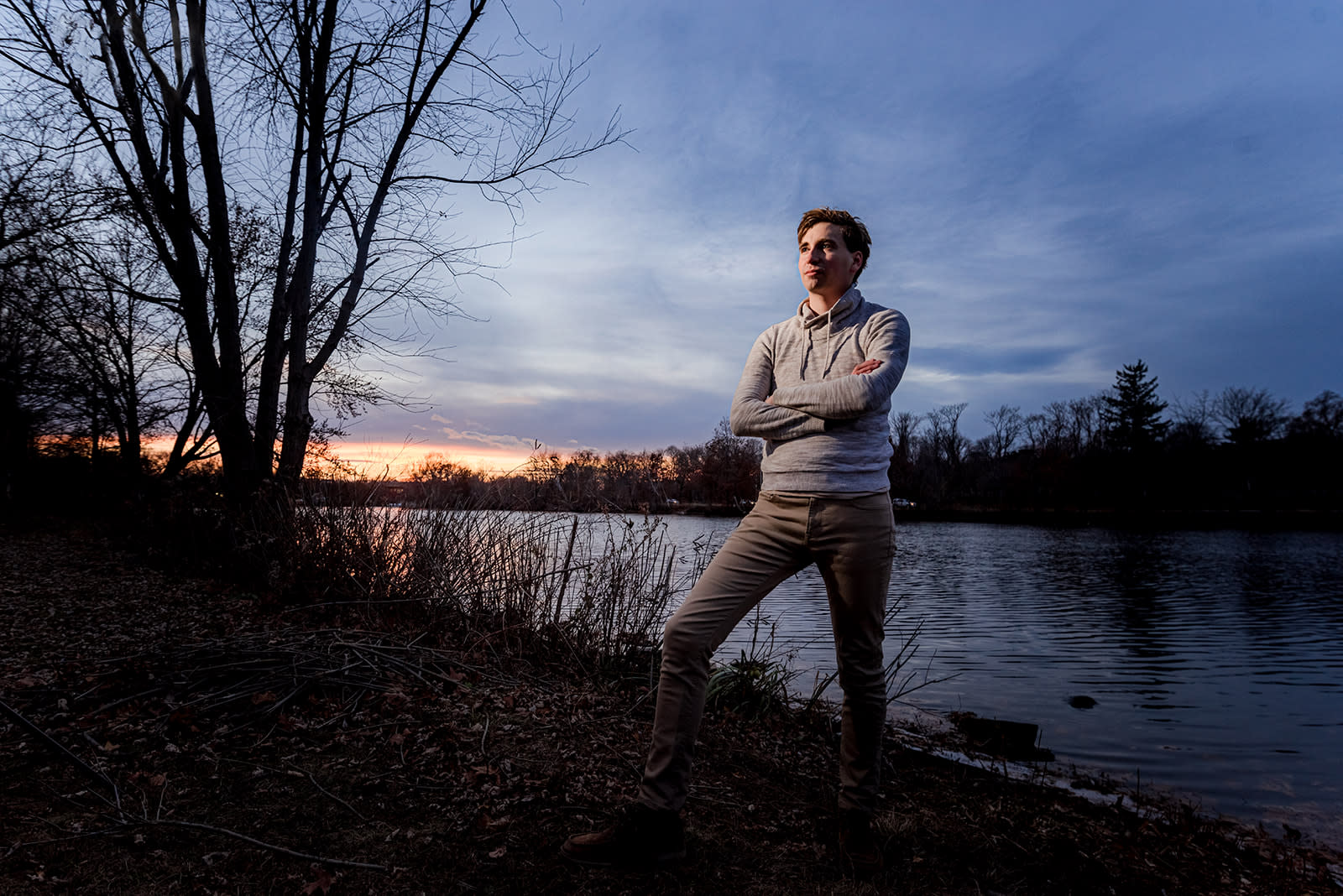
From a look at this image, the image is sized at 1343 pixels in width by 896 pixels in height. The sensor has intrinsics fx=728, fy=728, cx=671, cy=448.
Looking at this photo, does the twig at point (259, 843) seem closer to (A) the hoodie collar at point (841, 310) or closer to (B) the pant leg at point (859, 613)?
(B) the pant leg at point (859, 613)

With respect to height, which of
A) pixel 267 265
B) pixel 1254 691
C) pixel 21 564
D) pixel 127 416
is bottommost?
pixel 1254 691

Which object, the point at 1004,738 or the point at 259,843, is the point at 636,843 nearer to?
the point at 259,843

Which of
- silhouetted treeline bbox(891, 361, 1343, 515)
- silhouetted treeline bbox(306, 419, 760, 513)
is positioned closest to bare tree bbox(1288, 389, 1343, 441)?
silhouetted treeline bbox(891, 361, 1343, 515)

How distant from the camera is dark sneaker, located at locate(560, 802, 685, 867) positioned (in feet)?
7.53

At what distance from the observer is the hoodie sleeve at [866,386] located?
241 centimetres

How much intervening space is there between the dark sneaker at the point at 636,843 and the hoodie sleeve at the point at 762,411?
1.33 meters

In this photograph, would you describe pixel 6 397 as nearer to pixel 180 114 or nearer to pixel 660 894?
pixel 180 114

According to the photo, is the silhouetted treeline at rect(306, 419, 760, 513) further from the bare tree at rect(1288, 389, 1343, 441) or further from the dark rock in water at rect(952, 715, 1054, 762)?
the bare tree at rect(1288, 389, 1343, 441)

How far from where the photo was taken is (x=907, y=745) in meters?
4.79

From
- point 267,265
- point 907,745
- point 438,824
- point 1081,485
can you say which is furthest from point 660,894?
point 1081,485

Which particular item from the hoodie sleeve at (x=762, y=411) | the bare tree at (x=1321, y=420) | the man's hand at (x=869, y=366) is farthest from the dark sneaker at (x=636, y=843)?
the bare tree at (x=1321, y=420)

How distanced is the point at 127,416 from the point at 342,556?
9419 mm

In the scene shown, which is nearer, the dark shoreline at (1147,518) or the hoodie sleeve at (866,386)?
the hoodie sleeve at (866,386)

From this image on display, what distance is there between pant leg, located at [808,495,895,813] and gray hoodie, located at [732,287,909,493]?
11cm
